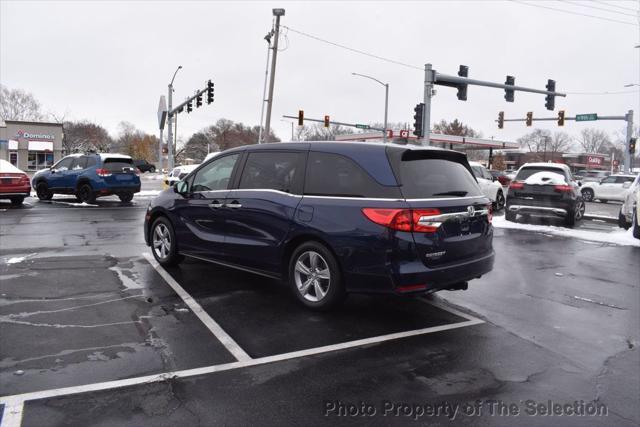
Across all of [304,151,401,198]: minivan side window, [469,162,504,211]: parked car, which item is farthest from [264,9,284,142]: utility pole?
[304,151,401,198]: minivan side window

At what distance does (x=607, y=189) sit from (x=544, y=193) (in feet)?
55.5

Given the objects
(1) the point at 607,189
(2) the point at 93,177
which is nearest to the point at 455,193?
(2) the point at 93,177

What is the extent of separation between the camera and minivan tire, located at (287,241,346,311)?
4.93m

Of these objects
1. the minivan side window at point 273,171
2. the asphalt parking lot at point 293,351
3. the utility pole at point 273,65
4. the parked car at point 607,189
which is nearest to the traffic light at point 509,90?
the parked car at point 607,189

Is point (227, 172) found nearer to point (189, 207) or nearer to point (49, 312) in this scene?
point (189, 207)

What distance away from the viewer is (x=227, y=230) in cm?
604

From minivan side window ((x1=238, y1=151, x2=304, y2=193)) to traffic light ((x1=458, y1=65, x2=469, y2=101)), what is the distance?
17.8m

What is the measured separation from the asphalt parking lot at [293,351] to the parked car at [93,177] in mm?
10965

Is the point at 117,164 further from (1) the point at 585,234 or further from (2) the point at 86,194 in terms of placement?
(1) the point at 585,234

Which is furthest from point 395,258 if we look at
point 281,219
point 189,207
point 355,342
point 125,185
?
point 125,185

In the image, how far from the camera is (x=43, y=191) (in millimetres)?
19141

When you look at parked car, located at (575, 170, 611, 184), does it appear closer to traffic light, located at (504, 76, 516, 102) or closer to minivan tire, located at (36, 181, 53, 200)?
traffic light, located at (504, 76, 516, 102)

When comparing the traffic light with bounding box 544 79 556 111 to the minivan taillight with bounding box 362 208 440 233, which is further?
the traffic light with bounding box 544 79 556 111

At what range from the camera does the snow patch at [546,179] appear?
1391 cm
